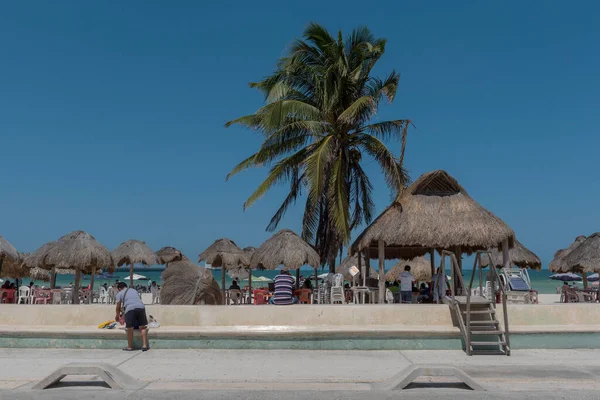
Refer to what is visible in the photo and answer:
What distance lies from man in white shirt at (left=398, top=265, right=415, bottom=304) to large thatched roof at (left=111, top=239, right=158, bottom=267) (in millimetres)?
11202

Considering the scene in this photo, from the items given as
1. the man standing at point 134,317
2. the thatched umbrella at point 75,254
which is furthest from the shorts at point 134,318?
the thatched umbrella at point 75,254

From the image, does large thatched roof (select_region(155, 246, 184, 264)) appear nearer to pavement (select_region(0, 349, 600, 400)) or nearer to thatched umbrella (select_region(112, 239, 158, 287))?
thatched umbrella (select_region(112, 239, 158, 287))

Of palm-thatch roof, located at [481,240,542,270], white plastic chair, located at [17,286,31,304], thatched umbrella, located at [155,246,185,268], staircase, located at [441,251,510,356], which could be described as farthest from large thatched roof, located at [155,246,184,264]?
staircase, located at [441,251,510,356]

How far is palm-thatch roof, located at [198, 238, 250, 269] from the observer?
63.8 ft

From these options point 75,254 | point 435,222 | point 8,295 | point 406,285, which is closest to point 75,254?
point 75,254

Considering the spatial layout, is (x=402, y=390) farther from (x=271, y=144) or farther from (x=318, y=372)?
(x=271, y=144)

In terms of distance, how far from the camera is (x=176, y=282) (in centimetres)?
1412

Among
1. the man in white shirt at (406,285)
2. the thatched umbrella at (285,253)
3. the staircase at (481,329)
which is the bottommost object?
the staircase at (481,329)

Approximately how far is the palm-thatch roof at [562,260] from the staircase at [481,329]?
9.59m

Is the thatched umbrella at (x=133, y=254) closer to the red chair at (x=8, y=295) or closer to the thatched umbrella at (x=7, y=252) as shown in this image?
the thatched umbrella at (x=7, y=252)

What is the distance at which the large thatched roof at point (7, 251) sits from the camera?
17.1 meters

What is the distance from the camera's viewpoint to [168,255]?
2241 cm

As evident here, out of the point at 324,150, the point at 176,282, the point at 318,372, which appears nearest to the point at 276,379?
the point at 318,372

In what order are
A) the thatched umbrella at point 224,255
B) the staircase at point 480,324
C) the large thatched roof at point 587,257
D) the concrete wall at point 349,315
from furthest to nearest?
the thatched umbrella at point 224,255 → the large thatched roof at point 587,257 → the concrete wall at point 349,315 → the staircase at point 480,324
